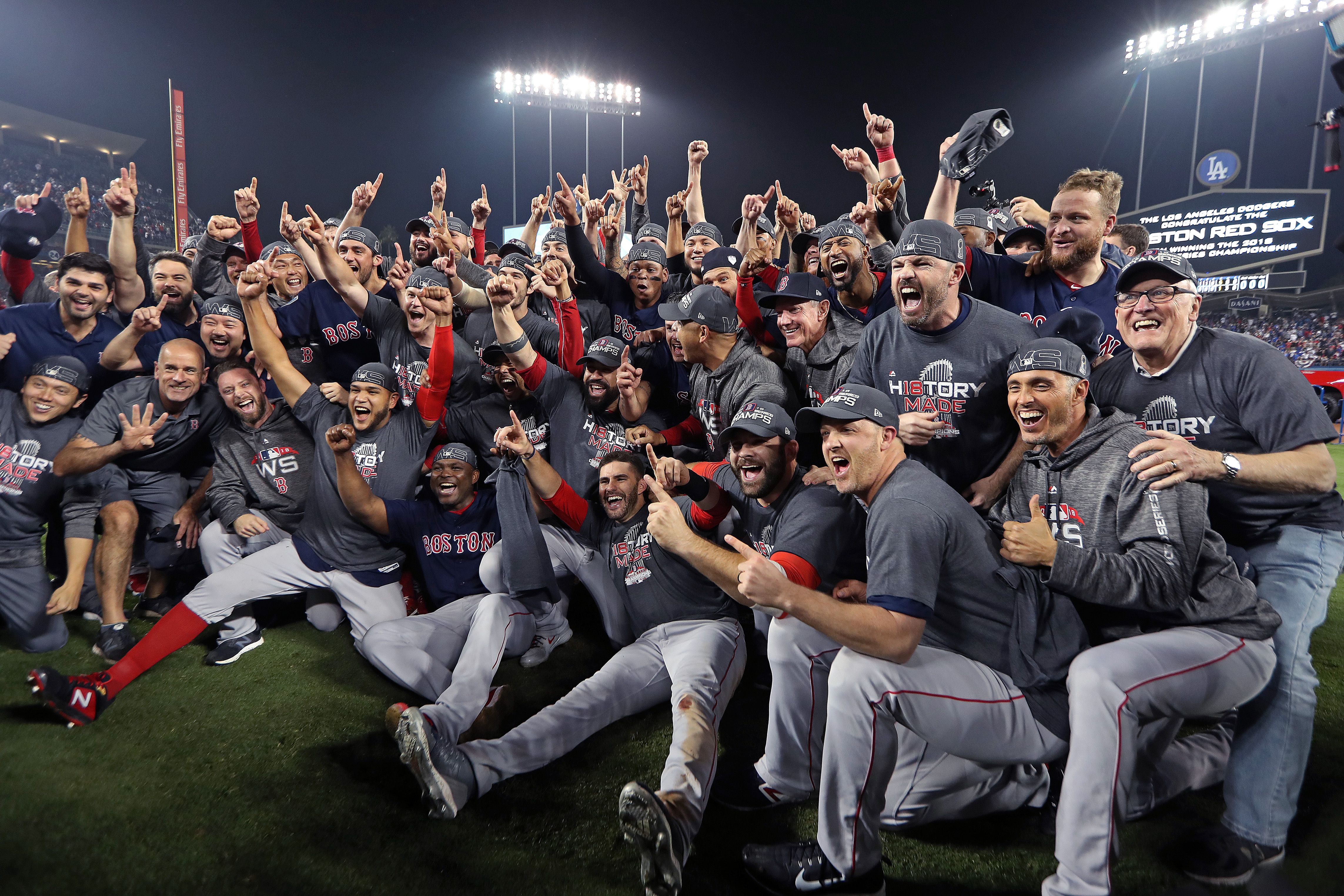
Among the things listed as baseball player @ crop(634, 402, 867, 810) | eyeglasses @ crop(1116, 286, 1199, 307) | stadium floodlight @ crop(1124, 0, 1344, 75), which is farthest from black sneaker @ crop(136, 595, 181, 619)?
stadium floodlight @ crop(1124, 0, 1344, 75)

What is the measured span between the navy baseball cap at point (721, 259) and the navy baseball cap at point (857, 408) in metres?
2.14

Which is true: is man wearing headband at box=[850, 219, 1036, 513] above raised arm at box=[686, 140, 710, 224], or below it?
below

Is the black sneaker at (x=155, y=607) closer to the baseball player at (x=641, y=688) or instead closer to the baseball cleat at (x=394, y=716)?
the baseball cleat at (x=394, y=716)

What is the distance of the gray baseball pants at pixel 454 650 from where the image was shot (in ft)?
10.4

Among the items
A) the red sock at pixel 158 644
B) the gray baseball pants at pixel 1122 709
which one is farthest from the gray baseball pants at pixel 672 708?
the red sock at pixel 158 644

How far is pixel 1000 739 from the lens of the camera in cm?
225

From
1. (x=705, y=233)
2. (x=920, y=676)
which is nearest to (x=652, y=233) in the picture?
(x=705, y=233)

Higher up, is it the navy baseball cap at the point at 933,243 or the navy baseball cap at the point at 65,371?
the navy baseball cap at the point at 933,243

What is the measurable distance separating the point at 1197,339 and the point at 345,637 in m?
4.64

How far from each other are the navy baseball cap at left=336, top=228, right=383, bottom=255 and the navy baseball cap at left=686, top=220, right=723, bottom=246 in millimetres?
2479

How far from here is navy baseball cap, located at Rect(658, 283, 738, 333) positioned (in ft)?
13.3

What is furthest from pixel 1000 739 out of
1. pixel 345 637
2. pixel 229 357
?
pixel 229 357

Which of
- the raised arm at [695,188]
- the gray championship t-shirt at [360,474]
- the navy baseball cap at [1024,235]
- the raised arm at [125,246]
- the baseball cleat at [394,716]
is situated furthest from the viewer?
the raised arm at [695,188]

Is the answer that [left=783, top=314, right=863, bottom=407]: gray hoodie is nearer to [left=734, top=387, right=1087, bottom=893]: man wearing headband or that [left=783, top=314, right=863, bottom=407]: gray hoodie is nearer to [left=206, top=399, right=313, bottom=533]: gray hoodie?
[left=734, top=387, right=1087, bottom=893]: man wearing headband
